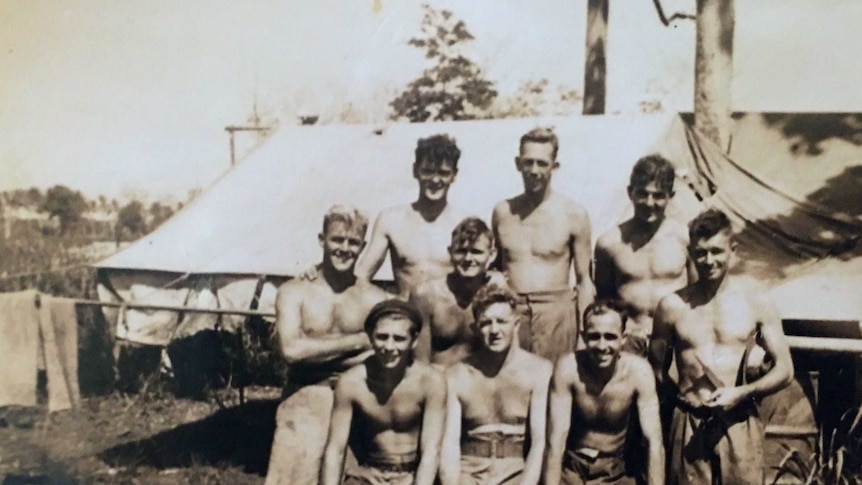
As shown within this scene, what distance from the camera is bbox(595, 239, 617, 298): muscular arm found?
2.50 meters

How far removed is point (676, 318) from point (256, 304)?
1.60m

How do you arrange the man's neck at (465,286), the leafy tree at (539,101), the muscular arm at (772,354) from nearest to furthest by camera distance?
the muscular arm at (772,354) < the man's neck at (465,286) < the leafy tree at (539,101)

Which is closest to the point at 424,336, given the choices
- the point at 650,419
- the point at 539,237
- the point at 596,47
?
the point at 539,237

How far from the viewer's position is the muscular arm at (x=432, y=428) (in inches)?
85.7

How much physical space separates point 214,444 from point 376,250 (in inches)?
41.0

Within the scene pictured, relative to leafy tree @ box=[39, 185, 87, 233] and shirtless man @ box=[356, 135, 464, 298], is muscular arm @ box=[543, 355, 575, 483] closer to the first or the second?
shirtless man @ box=[356, 135, 464, 298]

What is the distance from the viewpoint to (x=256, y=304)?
10.0ft

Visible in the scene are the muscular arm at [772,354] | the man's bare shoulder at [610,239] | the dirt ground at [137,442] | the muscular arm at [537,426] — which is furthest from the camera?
the dirt ground at [137,442]

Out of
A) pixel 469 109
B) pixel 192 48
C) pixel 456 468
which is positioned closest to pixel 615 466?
pixel 456 468

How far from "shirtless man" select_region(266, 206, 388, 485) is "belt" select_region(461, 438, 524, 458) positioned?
42 centimetres

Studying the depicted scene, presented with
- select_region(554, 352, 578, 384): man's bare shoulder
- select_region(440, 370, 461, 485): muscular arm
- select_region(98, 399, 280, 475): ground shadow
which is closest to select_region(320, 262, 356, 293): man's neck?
select_region(440, 370, 461, 485): muscular arm

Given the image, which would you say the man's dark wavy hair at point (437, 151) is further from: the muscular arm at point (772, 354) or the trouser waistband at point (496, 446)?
the muscular arm at point (772, 354)

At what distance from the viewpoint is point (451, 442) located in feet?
7.29

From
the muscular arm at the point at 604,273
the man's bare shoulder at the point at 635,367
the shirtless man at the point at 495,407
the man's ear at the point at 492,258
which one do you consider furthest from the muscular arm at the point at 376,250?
the man's bare shoulder at the point at 635,367
